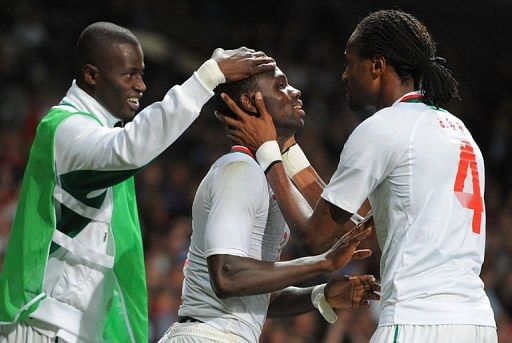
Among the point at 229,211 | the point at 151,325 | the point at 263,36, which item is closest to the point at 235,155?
the point at 229,211

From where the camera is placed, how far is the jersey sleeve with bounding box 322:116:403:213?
3.96 m

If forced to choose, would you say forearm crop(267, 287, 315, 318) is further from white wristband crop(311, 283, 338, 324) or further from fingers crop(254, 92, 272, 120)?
fingers crop(254, 92, 272, 120)

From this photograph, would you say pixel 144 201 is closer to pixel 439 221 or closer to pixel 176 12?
pixel 176 12

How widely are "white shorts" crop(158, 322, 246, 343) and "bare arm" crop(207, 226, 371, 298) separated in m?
0.21

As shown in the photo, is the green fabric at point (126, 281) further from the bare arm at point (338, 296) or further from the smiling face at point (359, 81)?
the smiling face at point (359, 81)

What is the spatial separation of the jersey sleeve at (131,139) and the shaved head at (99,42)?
18.0 inches

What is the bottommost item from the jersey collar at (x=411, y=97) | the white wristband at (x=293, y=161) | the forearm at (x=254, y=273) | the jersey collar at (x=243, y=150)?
the forearm at (x=254, y=273)

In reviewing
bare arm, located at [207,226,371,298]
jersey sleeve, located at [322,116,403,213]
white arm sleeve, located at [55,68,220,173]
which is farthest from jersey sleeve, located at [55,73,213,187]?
jersey sleeve, located at [322,116,403,213]

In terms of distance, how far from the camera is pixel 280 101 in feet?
15.1

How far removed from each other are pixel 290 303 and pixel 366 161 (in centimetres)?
114

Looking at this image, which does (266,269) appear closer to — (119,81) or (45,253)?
(45,253)

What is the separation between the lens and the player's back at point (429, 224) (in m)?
3.89

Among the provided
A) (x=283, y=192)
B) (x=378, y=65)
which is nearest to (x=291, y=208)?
(x=283, y=192)

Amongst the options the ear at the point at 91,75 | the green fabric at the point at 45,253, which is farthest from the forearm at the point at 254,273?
the ear at the point at 91,75
